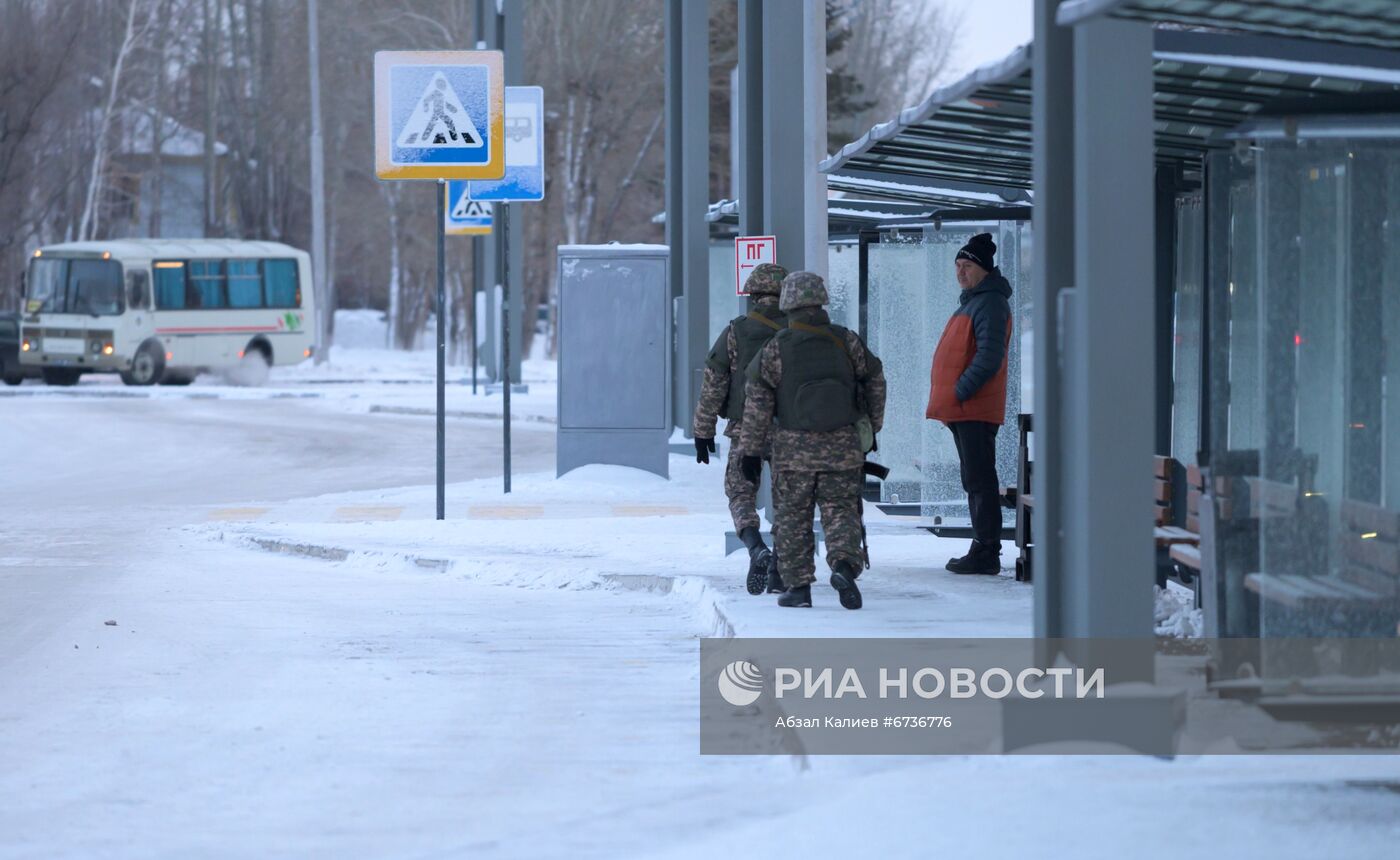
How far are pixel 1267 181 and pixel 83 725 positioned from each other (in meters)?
4.61

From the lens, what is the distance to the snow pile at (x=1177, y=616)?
9078 mm

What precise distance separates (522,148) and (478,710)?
9.74 meters

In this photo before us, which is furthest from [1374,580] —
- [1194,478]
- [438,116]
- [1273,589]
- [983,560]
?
[438,116]

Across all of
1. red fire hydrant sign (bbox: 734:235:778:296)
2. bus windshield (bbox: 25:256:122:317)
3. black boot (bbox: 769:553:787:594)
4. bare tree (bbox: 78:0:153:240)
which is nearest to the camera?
black boot (bbox: 769:553:787:594)

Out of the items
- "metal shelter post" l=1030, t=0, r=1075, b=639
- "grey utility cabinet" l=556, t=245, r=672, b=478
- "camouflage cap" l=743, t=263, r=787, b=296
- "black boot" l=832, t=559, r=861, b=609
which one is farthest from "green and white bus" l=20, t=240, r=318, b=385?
"metal shelter post" l=1030, t=0, r=1075, b=639

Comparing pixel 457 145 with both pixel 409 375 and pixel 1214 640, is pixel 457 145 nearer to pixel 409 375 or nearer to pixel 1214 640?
pixel 1214 640

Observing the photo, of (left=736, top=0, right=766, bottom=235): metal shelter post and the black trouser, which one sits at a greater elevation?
(left=736, top=0, right=766, bottom=235): metal shelter post

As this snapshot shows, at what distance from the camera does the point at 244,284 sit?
40719 millimetres

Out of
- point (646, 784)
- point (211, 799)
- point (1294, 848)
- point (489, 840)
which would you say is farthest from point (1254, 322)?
point (211, 799)

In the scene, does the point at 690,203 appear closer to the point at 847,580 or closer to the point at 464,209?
the point at 464,209

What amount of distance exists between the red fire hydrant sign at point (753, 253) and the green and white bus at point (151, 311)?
2723 centimetres

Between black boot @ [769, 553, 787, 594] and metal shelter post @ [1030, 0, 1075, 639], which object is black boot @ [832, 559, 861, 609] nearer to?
black boot @ [769, 553, 787, 594]

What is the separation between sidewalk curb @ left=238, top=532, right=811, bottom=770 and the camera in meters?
9.00

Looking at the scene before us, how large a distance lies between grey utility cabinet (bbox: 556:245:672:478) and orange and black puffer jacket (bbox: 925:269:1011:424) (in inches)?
249
